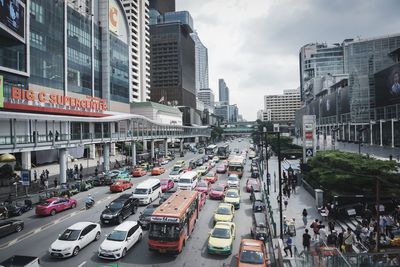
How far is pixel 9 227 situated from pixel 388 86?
74.6m

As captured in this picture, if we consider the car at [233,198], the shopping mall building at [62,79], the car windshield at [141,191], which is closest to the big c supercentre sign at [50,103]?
the shopping mall building at [62,79]

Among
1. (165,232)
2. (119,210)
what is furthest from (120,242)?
(119,210)

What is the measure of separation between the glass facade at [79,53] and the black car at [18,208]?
38578 millimetres

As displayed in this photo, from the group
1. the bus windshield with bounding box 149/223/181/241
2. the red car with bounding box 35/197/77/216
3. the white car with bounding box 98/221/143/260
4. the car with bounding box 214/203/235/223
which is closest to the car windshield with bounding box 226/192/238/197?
the car with bounding box 214/203/235/223

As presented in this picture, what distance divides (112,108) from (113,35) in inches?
740

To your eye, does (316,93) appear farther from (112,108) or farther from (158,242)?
(158,242)

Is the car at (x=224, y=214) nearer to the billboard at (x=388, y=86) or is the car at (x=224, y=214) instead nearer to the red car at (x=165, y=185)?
the red car at (x=165, y=185)

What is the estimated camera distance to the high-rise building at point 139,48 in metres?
123

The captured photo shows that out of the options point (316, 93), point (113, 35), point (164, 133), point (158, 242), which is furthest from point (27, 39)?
point (316, 93)

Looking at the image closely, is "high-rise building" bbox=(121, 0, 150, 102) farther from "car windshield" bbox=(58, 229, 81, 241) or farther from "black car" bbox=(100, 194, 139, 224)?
"car windshield" bbox=(58, 229, 81, 241)

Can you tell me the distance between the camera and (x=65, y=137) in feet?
138

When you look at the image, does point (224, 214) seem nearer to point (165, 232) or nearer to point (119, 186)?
point (165, 232)

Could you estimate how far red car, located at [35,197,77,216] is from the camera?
27.7m

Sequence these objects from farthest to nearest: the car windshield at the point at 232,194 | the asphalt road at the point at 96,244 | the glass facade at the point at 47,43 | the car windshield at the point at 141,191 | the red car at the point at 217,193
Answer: the glass facade at the point at 47,43, the red car at the point at 217,193, the car windshield at the point at 141,191, the car windshield at the point at 232,194, the asphalt road at the point at 96,244
